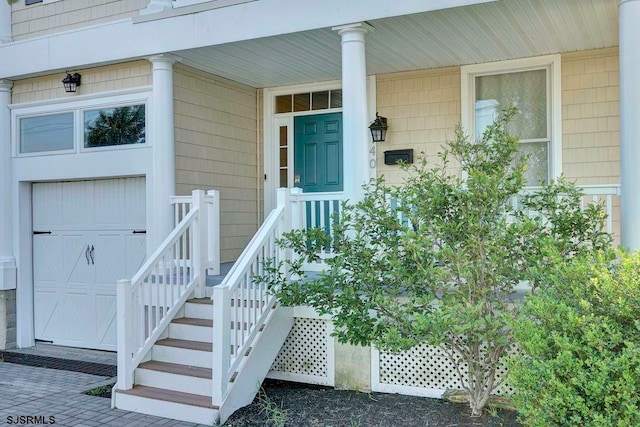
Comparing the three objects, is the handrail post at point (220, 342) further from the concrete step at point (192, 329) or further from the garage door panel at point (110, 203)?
the garage door panel at point (110, 203)

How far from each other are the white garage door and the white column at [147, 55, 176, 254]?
560 millimetres

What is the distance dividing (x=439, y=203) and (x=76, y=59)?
492 centimetres

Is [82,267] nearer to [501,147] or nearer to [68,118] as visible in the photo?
[68,118]

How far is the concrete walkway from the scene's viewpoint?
478cm

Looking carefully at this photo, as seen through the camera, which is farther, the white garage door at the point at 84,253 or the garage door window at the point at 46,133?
the garage door window at the point at 46,133

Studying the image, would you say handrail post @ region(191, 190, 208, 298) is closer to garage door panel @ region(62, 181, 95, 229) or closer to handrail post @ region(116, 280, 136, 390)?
handrail post @ region(116, 280, 136, 390)

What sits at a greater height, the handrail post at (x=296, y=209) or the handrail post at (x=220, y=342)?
the handrail post at (x=296, y=209)

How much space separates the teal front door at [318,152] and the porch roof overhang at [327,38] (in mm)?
566

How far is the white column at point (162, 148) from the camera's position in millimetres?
6527

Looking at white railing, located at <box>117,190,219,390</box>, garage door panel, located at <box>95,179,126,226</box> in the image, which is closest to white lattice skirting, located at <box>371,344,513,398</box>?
white railing, located at <box>117,190,219,390</box>

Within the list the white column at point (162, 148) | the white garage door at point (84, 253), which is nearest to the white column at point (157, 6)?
the white column at point (162, 148)

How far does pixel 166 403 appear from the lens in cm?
486

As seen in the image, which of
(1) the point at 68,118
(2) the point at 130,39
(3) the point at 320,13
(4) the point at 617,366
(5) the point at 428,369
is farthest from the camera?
(1) the point at 68,118

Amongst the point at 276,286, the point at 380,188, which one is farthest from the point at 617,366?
the point at 276,286
